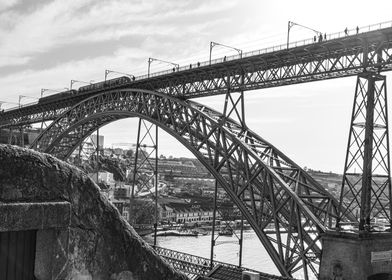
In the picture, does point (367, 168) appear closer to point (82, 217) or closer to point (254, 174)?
point (254, 174)

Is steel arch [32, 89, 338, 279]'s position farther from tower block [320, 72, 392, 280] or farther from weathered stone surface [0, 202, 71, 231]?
weathered stone surface [0, 202, 71, 231]

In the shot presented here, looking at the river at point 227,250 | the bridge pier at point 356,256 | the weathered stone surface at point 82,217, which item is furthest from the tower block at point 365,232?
the river at point 227,250

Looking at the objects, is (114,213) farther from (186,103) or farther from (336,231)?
(186,103)

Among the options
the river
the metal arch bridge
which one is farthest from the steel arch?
the river

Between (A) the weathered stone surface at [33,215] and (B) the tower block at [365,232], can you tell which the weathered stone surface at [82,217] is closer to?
(A) the weathered stone surface at [33,215]

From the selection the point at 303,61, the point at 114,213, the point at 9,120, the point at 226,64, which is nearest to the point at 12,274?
the point at 114,213

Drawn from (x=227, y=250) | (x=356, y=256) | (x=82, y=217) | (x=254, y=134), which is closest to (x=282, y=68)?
(x=254, y=134)
